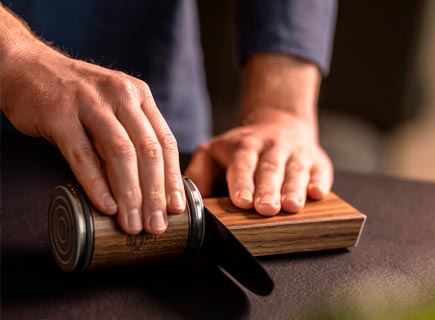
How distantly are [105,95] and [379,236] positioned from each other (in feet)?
1.32

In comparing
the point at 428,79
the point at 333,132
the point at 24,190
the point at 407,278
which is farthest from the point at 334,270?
the point at 428,79

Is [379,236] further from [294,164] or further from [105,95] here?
[105,95]

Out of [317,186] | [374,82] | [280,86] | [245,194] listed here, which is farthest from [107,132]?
[374,82]

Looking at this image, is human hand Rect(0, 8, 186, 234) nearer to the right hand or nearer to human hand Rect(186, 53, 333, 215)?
the right hand

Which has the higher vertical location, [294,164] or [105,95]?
[105,95]

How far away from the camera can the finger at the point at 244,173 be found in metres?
0.84

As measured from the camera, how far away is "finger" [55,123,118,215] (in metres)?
0.69

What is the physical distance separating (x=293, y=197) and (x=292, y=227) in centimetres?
6

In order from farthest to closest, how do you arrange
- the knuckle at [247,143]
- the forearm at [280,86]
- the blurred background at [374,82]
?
1. the blurred background at [374,82]
2. the forearm at [280,86]
3. the knuckle at [247,143]

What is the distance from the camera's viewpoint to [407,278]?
0.77 metres

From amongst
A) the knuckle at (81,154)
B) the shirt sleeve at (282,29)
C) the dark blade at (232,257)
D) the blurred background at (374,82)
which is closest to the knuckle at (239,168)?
the dark blade at (232,257)

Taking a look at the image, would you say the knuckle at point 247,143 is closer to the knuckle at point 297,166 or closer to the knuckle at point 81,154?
the knuckle at point 297,166

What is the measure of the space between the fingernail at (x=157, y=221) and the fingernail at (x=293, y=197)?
201 millimetres

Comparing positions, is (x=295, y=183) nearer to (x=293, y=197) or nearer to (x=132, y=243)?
(x=293, y=197)
